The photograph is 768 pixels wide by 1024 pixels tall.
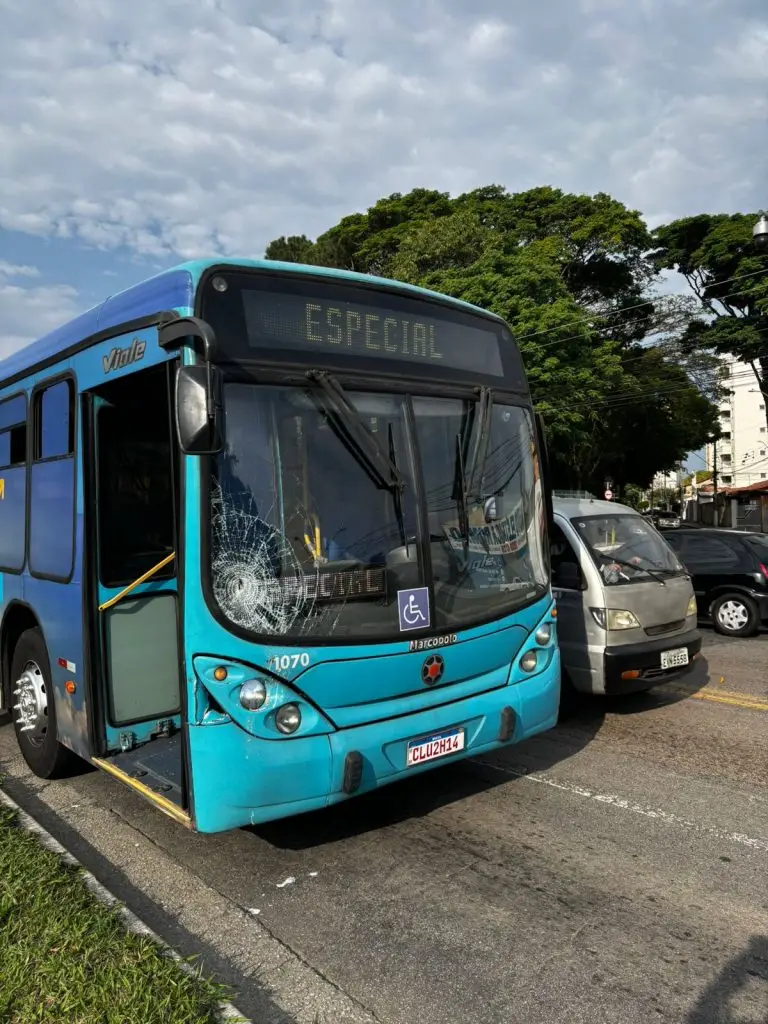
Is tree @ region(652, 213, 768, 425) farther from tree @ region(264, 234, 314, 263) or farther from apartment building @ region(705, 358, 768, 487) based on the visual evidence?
apartment building @ region(705, 358, 768, 487)

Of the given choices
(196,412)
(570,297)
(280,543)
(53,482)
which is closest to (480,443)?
(280,543)

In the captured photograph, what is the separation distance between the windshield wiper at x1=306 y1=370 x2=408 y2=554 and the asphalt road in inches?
68.8

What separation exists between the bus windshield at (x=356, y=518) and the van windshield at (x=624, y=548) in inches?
94.0

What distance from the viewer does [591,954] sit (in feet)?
10.6

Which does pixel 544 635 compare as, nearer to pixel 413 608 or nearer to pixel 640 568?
pixel 413 608

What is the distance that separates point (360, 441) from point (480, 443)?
90cm

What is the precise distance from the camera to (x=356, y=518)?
404cm

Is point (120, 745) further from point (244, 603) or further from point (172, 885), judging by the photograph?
point (244, 603)

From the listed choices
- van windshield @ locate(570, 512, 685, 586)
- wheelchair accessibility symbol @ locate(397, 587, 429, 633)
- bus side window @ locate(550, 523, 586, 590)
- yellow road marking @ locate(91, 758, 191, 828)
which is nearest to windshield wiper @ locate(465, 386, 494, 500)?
wheelchair accessibility symbol @ locate(397, 587, 429, 633)

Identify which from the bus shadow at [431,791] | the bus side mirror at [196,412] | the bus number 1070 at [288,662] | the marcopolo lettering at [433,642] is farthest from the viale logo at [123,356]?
the bus shadow at [431,791]

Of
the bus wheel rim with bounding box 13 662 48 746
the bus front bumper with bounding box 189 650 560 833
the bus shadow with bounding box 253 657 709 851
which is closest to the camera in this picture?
the bus front bumper with bounding box 189 650 560 833

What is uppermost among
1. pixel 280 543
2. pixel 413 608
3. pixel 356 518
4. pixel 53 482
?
pixel 53 482

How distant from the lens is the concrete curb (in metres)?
2.84

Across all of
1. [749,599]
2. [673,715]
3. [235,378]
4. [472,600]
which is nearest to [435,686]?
[472,600]
